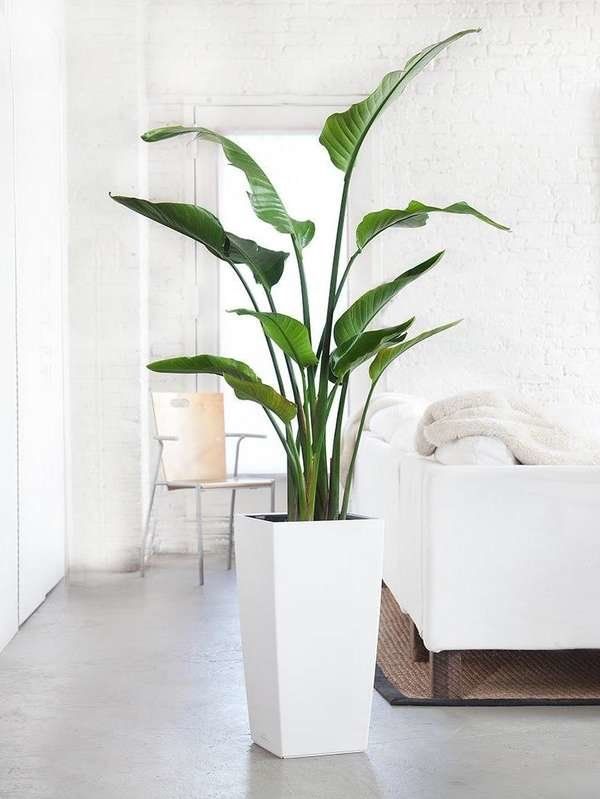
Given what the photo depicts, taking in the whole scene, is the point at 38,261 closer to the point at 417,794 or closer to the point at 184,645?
the point at 184,645

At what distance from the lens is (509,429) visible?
2758 millimetres

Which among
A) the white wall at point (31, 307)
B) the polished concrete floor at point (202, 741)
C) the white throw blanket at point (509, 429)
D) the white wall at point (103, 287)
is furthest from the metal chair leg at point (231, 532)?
the white throw blanket at point (509, 429)

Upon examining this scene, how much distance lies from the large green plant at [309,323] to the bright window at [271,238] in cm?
299

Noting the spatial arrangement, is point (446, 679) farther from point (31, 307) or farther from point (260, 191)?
point (31, 307)

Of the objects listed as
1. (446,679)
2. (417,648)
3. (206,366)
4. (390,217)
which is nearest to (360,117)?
(390,217)

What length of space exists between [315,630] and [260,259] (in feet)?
2.78

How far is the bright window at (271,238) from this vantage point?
17.8 ft

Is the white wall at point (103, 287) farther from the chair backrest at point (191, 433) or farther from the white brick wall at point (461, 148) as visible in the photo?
the white brick wall at point (461, 148)

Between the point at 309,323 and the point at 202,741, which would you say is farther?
the point at 202,741

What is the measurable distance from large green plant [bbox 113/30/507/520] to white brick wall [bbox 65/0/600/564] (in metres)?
2.95

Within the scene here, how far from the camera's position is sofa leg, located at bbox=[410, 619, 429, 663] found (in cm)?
309

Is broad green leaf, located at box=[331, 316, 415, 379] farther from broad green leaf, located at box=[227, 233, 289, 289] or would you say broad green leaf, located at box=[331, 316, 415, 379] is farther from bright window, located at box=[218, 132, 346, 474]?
bright window, located at box=[218, 132, 346, 474]

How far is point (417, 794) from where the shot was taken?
2047 mm

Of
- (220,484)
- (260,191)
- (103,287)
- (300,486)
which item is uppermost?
(260,191)
